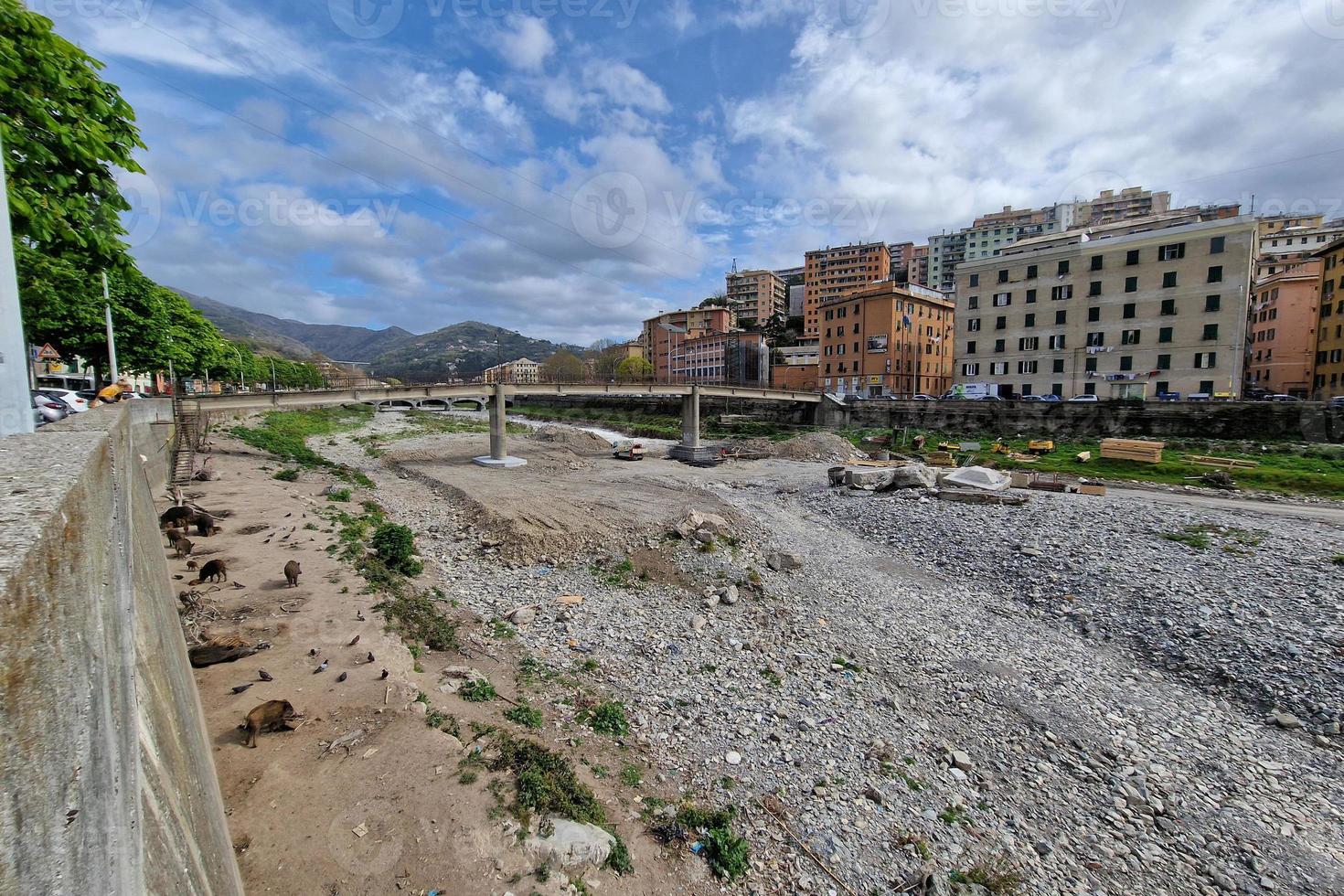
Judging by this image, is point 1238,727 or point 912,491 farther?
point 912,491

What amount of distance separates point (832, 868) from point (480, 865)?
4222 millimetres

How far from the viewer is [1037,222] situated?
12350 centimetres

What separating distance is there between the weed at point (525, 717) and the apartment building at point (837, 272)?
360 ft

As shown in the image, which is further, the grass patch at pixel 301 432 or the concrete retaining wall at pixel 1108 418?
the concrete retaining wall at pixel 1108 418

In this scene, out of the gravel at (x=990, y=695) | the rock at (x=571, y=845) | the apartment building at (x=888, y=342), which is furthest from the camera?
the apartment building at (x=888, y=342)

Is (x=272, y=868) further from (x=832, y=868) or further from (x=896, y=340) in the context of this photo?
(x=896, y=340)

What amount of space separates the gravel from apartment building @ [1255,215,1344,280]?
328ft

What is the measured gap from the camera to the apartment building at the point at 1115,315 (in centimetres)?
4600

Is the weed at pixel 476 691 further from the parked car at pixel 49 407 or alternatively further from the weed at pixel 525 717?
the parked car at pixel 49 407

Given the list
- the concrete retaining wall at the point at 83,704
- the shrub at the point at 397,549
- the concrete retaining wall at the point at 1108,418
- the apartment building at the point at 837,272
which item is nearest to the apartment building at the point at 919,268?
the apartment building at the point at 837,272

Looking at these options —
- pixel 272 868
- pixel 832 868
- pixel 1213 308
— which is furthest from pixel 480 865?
pixel 1213 308

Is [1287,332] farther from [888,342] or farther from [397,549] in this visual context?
[397,549]

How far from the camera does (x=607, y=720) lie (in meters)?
8.82

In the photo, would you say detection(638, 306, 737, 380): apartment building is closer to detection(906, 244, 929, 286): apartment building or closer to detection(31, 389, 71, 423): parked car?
detection(906, 244, 929, 286): apartment building
